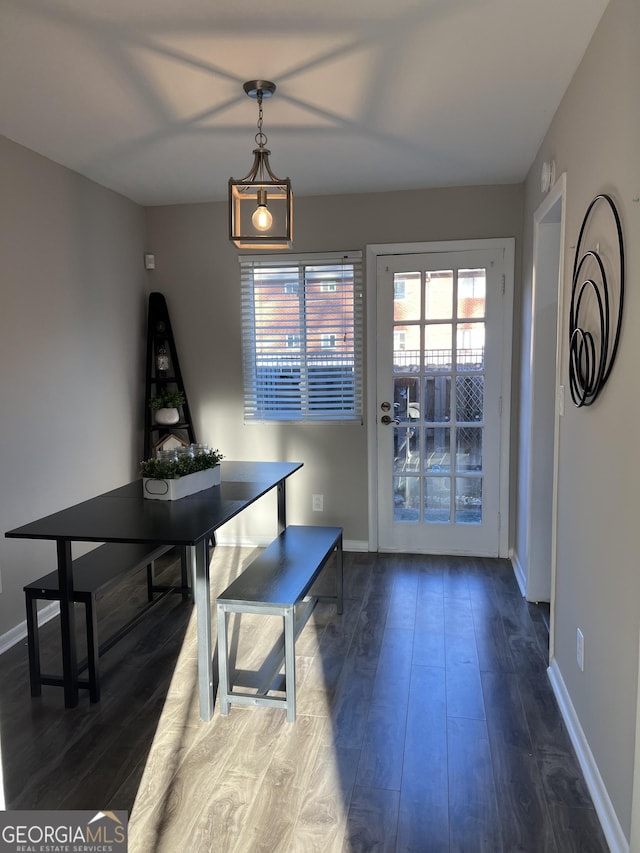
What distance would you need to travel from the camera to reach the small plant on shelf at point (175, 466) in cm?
286

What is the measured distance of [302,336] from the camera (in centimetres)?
448

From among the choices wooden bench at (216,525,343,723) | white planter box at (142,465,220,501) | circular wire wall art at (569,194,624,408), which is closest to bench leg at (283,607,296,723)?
wooden bench at (216,525,343,723)

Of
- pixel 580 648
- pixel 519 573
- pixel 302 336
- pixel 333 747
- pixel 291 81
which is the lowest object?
pixel 333 747

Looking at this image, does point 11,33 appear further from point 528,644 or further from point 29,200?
point 528,644

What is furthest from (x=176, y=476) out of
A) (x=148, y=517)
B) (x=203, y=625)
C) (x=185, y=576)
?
(x=185, y=576)

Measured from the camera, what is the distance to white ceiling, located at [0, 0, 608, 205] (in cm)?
208

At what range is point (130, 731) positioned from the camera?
238 cm

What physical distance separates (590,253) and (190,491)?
6.34 feet

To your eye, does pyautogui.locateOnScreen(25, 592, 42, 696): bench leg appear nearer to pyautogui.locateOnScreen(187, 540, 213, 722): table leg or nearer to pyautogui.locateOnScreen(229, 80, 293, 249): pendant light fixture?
pyautogui.locateOnScreen(187, 540, 213, 722): table leg

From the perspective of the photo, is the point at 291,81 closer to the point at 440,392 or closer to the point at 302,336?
the point at 302,336

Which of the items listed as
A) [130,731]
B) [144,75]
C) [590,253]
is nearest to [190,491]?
[130,731]

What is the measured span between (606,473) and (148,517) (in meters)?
1.71

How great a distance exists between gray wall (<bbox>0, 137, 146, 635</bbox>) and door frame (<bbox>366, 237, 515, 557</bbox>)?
1.66 meters

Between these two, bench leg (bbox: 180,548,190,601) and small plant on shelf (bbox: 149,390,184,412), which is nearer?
bench leg (bbox: 180,548,190,601)
